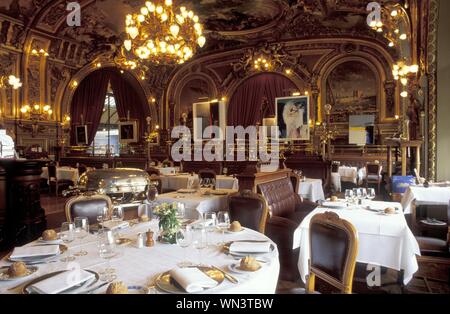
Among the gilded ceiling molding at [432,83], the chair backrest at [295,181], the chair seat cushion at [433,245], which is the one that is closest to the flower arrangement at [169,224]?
the chair seat cushion at [433,245]

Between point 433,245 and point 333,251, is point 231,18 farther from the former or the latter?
point 333,251

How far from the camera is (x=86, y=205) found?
2.73 metres

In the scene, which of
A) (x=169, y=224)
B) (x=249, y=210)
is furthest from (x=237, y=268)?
(x=249, y=210)

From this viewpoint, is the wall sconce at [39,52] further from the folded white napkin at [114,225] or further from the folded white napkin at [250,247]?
the folded white napkin at [250,247]

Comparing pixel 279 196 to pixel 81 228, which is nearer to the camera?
pixel 81 228

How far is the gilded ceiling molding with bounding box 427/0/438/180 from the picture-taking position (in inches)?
242

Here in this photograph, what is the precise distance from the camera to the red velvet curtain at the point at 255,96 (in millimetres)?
13128

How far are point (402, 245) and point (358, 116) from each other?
10.1 m

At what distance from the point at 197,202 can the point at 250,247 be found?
2.19 m

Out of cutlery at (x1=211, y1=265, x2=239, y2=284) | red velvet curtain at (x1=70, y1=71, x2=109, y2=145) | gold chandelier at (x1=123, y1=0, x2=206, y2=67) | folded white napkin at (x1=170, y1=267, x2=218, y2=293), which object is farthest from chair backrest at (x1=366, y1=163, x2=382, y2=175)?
red velvet curtain at (x1=70, y1=71, x2=109, y2=145)

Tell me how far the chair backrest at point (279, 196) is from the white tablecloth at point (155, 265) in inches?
77.8

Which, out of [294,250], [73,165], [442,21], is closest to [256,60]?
[442,21]

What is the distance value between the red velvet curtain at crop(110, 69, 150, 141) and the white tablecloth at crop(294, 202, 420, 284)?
1294 cm
